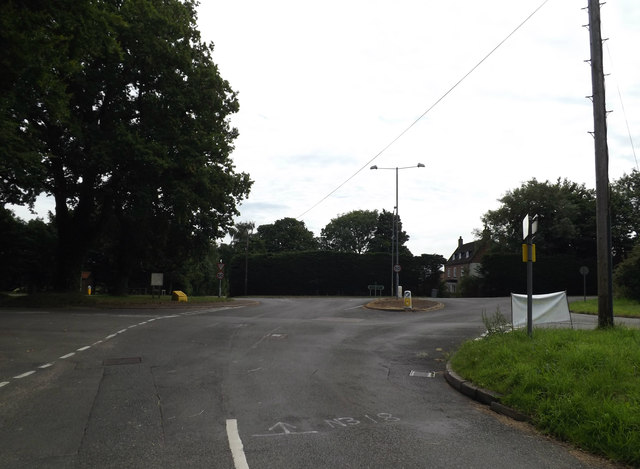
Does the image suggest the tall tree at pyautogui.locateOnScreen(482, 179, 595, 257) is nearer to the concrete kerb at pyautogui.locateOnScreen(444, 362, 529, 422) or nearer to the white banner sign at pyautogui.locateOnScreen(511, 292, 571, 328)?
the white banner sign at pyautogui.locateOnScreen(511, 292, 571, 328)

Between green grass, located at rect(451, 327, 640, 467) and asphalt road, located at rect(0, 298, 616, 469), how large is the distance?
0.32 metres

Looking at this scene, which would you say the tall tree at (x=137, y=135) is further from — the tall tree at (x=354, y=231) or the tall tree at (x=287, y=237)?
the tall tree at (x=354, y=231)

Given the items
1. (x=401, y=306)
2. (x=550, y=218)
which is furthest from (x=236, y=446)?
(x=550, y=218)

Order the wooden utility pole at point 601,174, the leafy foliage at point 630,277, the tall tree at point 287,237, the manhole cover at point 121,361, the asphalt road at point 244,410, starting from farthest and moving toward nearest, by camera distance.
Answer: the tall tree at point 287,237, the leafy foliage at point 630,277, the wooden utility pole at point 601,174, the manhole cover at point 121,361, the asphalt road at point 244,410

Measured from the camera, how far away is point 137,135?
22.7 m

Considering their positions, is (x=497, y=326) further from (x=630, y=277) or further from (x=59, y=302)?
(x=630, y=277)

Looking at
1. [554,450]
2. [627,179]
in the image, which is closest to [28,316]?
[554,450]

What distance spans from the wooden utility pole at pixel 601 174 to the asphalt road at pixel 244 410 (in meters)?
3.69

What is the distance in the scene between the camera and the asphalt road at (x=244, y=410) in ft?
15.3

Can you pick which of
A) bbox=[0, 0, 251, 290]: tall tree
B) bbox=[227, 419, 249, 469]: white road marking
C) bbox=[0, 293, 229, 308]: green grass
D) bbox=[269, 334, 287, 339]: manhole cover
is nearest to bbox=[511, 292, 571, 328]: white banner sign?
bbox=[269, 334, 287, 339]: manhole cover

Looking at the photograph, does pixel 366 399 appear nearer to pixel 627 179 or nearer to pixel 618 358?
pixel 618 358

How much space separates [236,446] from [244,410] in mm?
1389

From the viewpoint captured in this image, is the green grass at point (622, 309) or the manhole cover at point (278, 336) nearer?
the manhole cover at point (278, 336)

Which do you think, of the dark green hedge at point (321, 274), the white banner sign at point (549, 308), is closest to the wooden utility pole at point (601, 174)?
the white banner sign at point (549, 308)
